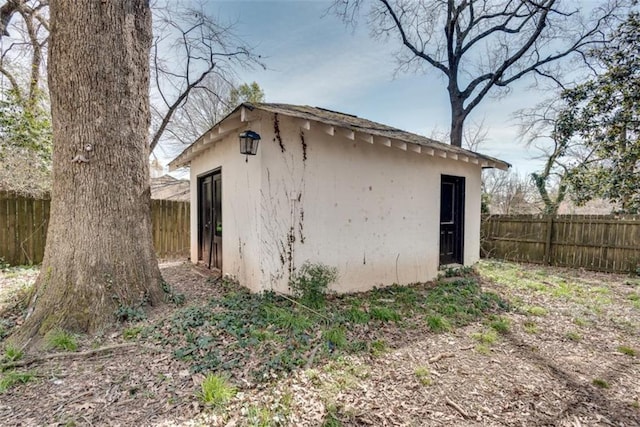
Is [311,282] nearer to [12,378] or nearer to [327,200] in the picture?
[327,200]

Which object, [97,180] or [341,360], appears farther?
[97,180]

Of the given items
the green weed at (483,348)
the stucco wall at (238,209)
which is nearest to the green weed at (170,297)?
the stucco wall at (238,209)

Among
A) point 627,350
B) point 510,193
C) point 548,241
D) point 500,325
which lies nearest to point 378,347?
point 500,325

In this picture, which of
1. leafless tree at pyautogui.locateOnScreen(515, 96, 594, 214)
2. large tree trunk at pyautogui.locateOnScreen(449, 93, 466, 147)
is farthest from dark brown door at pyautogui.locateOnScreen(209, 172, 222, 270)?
leafless tree at pyautogui.locateOnScreen(515, 96, 594, 214)

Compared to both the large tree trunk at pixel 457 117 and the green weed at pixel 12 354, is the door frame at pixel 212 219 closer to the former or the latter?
the green weed at pixel 12 354

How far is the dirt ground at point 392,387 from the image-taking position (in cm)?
227

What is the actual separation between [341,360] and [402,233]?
3.32m

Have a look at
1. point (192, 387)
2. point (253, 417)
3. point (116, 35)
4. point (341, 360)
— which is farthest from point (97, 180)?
point (341, 360)

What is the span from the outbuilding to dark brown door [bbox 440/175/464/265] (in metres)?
0.02

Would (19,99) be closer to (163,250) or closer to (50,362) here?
(163,250)

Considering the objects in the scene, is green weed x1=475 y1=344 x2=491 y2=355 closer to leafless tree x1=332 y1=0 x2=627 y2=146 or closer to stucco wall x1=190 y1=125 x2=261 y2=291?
stucco wall x1=190 y1=125 x2=261 y2=291

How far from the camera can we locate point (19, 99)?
722 centimetres

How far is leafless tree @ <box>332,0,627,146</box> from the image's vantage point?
11336 millimetres

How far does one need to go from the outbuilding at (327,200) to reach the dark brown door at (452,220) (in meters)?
0.02
